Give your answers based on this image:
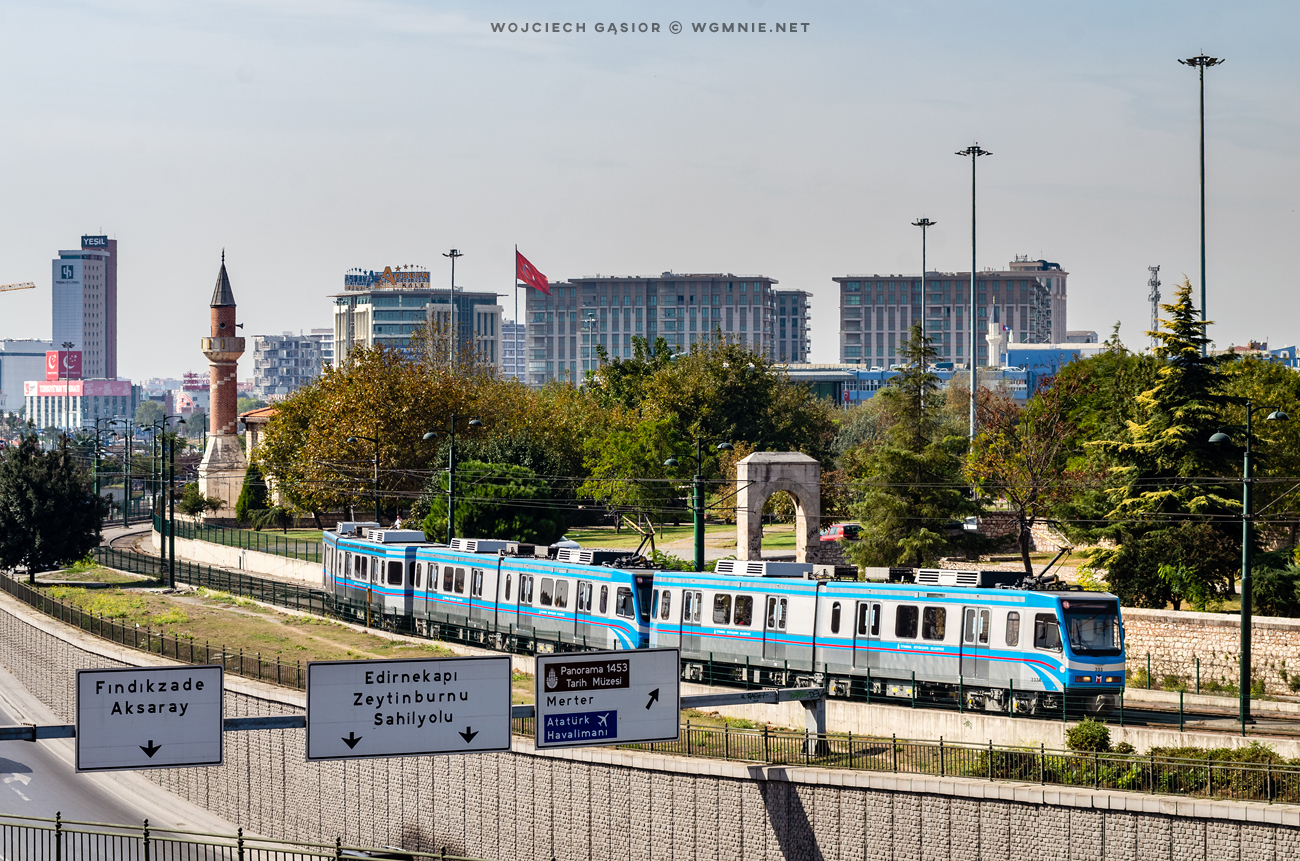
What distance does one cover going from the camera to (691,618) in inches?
1419

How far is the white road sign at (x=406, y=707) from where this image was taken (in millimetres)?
21891

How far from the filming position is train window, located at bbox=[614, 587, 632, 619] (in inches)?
1465

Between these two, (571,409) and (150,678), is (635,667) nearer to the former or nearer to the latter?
(150,678)

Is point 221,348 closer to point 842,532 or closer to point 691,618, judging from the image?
point 842,532

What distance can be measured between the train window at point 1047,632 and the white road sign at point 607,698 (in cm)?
934

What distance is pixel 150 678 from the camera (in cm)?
2147

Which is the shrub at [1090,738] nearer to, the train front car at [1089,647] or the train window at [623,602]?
the train front car at [1089,647]

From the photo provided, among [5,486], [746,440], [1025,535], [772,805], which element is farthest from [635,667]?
[746,440]

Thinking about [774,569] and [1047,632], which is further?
[774,569]

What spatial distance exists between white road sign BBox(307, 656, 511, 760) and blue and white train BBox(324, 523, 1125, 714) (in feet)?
39.3

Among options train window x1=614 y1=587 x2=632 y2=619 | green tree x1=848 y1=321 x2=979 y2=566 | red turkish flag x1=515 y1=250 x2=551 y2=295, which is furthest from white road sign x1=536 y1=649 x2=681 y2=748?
red turkish flag x1=515 y1=250 x2=551 y2=295

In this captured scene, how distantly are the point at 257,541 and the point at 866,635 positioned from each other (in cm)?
4716

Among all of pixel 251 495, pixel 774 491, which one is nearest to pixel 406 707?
pixel 774 491

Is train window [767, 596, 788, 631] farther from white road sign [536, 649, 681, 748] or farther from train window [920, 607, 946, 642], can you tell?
white road sign [536, 649, 681, 748]
